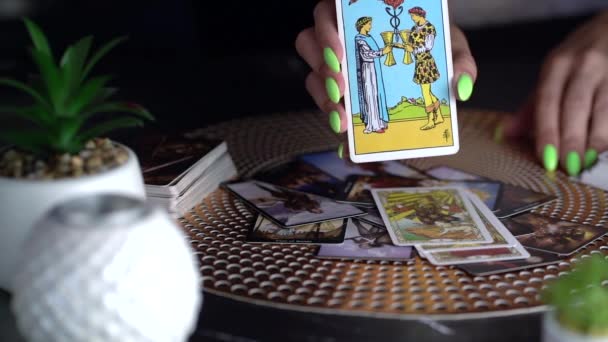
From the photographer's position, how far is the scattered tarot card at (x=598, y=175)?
4.04 ft

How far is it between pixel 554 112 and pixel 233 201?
2.41 feet

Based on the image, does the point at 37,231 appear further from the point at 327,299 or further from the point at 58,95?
the point at 327,299

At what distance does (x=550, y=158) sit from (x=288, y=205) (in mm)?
586

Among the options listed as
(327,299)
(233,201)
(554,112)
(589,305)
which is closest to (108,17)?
(233,201)

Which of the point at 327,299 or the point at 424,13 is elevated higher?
the point at 424,13

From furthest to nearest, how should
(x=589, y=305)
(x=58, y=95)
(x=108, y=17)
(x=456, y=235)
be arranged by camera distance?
(x=108, y=17), (x=456, y=235), (x=58, y=95), (x=589, y=305)

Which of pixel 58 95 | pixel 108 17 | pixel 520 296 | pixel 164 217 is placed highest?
pixel 108 17

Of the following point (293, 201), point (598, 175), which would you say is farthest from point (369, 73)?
point (598, 175)

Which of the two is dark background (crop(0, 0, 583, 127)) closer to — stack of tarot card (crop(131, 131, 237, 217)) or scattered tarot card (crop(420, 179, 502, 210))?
stack of tarot card (crop(131, 131, 237, 217))

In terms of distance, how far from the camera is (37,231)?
0.67 meters

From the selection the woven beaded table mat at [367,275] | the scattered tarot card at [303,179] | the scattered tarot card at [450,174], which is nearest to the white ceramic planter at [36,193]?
the woven beaded table mat at [367,275]

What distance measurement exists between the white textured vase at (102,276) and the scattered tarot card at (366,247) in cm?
36

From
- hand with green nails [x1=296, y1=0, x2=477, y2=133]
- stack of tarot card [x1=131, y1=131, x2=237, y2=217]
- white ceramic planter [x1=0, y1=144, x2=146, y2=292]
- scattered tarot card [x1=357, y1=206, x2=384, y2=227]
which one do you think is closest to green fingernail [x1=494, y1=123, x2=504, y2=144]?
hand with green nails [x1=296, y1=0, x2=477, y2=133]

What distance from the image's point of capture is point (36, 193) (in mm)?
782
